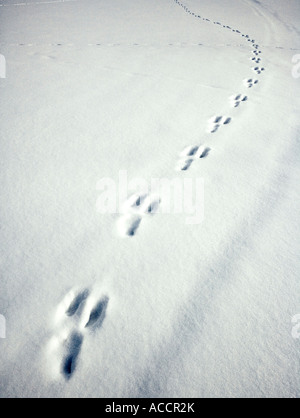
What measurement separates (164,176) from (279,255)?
2.16 ft

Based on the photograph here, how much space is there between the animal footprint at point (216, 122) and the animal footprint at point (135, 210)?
0.74m

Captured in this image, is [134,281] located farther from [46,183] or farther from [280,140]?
[280,140]

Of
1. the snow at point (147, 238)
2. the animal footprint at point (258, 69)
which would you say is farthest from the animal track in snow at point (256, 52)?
the snow at point (147, 238)

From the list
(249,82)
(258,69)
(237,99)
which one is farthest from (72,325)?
(258,69)

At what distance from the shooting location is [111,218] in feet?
3.77

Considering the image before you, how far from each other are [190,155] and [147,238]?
649 mm

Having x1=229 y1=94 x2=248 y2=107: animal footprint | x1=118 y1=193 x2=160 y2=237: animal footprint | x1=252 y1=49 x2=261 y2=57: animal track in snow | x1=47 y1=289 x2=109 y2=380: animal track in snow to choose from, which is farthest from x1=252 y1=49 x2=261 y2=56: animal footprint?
x1=47 y1=289 x2=109 y2=380: animal track in snow

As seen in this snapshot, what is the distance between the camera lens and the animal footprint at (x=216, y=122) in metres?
1.67

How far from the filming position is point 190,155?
1480mm

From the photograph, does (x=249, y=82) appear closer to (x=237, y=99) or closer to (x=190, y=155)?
(x=237, y=99)

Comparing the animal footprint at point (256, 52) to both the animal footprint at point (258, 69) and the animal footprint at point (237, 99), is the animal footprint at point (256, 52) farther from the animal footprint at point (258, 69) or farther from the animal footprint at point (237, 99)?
the animal footprint at point (237, 99)

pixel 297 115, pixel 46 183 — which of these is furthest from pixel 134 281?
pixel 297 115

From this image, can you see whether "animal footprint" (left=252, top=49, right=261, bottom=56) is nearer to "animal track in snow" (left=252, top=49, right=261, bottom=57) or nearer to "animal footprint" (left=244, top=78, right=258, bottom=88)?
"animal track in snow" (left=252, top=49, right=261, bottom=57)

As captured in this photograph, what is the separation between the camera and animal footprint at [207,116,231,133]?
167cm
